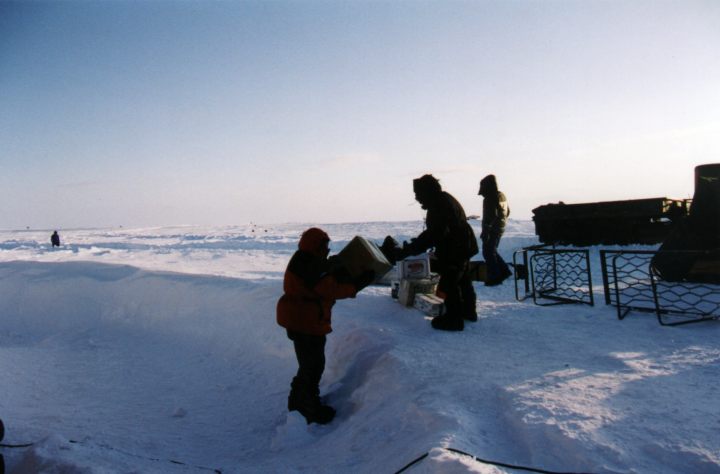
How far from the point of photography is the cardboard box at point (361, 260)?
4.49 meters

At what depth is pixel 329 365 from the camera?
5.29 meters

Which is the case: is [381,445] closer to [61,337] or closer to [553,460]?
[553,460]

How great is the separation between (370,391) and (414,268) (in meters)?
2.52

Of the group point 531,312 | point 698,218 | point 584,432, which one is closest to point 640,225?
point 698,218

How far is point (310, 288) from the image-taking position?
12.9 feet

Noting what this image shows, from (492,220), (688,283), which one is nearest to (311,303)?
(492,220)

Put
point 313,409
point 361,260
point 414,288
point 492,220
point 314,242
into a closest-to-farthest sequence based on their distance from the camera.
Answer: point 314,242
point 313,409
point 361,260
point 414,288
point 492,220

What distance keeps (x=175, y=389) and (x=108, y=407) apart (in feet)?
2.63

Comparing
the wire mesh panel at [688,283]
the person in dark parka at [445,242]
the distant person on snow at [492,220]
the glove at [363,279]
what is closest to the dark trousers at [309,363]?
the glove at [363,279]

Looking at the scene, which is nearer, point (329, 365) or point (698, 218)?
point (329, 365)

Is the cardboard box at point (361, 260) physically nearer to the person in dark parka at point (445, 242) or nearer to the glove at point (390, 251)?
the glove at point (390, 251)

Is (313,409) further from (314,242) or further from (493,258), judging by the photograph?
(493,258)

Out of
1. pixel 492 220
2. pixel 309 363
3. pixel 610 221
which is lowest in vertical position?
pixel 309 363

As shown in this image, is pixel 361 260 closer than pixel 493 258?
Yes
